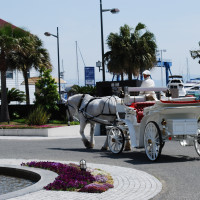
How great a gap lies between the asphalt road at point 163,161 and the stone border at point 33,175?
7.31ft

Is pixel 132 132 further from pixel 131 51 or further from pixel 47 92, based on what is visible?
pixel 131 51

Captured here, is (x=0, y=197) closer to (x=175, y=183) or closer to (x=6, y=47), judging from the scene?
(x=175, y=183)

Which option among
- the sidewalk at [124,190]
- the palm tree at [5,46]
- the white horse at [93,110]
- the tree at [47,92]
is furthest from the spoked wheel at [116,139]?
the palm tree at [5,46]

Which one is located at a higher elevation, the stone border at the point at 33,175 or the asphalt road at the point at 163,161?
the stone border at the point at 33,175

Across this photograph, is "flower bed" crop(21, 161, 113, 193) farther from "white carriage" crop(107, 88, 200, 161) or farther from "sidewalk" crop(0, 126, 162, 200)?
"white carriage" crop(107, 88, 200, 161)

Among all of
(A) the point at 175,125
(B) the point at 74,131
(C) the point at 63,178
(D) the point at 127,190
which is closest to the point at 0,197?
(C) the point at 63,178

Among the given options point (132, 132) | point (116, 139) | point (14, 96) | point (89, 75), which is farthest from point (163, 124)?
point (14, 96)

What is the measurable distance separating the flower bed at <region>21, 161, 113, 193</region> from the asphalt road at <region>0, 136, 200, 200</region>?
1101 millimetres

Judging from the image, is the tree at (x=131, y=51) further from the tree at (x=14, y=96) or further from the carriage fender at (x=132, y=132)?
the carriage fender at (x=132, y=132)

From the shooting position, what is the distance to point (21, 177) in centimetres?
1117

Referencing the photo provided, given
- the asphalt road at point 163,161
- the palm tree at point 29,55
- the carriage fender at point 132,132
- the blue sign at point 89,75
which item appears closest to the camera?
the asphalt road at point 163,161

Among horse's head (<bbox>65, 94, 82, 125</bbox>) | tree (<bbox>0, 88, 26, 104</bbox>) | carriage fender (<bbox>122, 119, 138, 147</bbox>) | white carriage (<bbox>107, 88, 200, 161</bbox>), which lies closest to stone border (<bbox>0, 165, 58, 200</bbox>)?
white carriage (<bbox>107, 88, 200, 161</bbox>)

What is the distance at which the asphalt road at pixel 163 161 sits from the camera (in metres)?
8.88

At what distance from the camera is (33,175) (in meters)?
10.7
